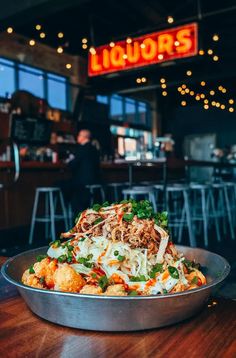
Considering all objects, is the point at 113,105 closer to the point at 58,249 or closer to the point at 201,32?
the point at 201,32

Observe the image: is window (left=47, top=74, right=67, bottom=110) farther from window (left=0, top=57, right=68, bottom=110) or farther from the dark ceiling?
the dark ceiling

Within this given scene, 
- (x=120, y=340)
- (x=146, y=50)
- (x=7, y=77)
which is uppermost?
(x=7, y=77)

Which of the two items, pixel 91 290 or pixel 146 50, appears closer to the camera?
pixel 91 290

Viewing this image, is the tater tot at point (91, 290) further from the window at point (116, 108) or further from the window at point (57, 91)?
the window at point (116, 108)

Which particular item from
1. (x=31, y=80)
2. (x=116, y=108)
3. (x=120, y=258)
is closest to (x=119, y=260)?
(x=120, y=258)

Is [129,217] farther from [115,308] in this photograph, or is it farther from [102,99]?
[102,99]

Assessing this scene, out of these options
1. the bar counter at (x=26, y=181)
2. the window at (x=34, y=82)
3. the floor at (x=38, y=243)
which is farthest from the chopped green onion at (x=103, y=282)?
the window at (x=34, y=82)

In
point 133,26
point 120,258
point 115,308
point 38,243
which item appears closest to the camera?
point 115,308
